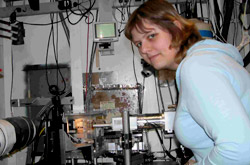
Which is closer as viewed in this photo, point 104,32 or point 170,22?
point 170,22

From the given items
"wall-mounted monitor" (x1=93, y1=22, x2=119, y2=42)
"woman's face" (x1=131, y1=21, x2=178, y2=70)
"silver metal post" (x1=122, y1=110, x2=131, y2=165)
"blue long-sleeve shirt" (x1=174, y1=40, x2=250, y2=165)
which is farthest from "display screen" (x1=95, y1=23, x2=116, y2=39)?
"blue long-sleeve shirt" (x1=174, y1=40, x2=250, y2=165)

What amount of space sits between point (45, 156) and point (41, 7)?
1.66 metres

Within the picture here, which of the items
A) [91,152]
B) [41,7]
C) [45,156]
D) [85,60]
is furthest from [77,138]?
[41,7]

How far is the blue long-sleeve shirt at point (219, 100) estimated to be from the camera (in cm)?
63

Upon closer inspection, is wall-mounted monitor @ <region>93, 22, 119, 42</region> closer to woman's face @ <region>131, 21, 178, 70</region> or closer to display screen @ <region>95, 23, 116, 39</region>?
display screen @ <region>95, 23, 116, 39</region>

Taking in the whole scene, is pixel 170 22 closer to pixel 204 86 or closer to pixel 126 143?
pixel 204 86

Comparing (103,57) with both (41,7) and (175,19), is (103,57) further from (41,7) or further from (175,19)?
(175,19)

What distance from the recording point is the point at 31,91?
103 inches

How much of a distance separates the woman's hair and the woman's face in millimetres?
16

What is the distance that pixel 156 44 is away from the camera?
0.95m

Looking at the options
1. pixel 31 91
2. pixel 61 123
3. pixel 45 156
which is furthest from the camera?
pixel 31 91

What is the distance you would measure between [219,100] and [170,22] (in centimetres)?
40

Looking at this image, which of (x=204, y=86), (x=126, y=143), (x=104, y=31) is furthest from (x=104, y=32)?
(x=204, y=86)

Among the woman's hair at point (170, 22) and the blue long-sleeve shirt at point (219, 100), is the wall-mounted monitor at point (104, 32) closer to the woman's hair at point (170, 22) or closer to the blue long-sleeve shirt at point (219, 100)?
the woman's hair at point (170, 22)
